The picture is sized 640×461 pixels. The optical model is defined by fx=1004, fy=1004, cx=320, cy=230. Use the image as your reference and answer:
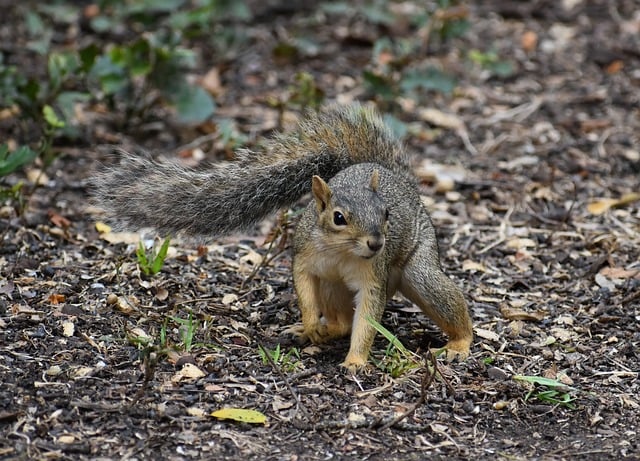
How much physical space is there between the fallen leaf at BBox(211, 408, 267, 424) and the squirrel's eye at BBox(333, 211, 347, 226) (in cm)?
83

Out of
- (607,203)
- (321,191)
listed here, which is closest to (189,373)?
(321,191)

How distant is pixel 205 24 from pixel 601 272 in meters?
3.54

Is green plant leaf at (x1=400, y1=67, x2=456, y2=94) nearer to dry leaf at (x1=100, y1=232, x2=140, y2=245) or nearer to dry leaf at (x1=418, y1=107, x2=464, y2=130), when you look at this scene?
dry leaf at (x1=418, y1=107, x2=464, y2=130)

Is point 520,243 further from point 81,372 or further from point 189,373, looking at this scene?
point 81,372

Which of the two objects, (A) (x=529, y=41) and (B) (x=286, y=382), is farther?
(A) (x=529, y=41)

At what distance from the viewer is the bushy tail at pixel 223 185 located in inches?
168

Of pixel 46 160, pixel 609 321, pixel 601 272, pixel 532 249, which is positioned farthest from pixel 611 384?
pixel 46 160

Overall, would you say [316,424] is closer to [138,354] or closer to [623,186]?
[138,354]

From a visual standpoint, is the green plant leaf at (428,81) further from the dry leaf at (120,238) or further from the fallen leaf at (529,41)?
the dry leaf at (120,238)

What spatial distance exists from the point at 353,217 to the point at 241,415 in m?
0.89

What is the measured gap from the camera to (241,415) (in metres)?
3.57

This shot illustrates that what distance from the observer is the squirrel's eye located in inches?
156

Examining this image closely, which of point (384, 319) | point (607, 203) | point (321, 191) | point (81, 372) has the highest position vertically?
point (321, 191)

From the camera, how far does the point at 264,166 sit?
4391 mm
